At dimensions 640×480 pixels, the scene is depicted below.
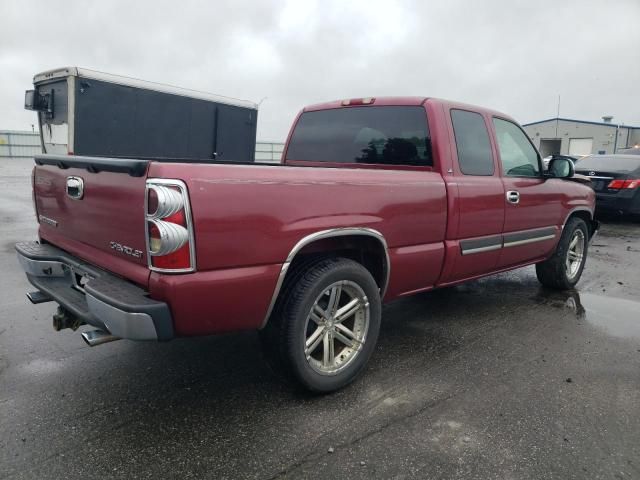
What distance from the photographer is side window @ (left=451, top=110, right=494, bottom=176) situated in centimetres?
399

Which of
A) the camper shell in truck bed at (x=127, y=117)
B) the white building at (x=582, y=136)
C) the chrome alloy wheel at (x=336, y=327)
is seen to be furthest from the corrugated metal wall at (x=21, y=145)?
the chrome alloy wheel at (x=336, y=327)

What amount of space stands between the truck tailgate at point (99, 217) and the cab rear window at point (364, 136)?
212cm

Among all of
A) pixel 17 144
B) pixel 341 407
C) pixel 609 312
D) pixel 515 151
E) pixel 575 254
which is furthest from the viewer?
pixel 17 144

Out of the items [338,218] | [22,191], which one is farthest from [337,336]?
[22,191]

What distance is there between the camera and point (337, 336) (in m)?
3.16

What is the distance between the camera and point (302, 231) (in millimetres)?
2766

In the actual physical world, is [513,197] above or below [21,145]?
below

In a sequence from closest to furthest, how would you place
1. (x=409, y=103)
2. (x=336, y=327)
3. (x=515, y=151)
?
1. (x=336, y=327)
2. (x=409, y=103)
3. (x=515, y=151)

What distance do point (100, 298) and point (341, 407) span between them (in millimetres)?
1480

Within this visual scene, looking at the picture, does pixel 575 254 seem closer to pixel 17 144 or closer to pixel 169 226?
pixel 169 226

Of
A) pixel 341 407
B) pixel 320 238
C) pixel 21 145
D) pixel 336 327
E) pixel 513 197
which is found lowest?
pixel 341 407

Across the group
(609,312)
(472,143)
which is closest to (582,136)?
(609,312)

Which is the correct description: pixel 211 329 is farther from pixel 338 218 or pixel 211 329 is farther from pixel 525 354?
pixel 525 354

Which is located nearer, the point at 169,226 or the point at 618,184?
the point at 169,226
